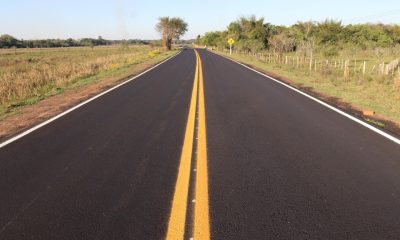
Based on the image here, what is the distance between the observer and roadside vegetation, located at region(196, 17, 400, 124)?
42.4 feet

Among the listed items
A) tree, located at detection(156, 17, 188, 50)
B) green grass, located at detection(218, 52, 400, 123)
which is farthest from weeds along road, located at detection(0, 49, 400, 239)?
tree, located at detection(156, 17, 188, 50)

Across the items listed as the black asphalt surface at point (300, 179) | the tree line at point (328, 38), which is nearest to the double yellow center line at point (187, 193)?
the black asphalt surface at point (300, 179)

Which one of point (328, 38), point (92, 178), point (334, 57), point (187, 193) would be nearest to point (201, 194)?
point (187, 193)

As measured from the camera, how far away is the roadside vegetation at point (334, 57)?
42.4 ft

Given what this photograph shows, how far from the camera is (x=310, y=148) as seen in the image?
235 inches

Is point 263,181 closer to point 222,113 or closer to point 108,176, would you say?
point 108,176

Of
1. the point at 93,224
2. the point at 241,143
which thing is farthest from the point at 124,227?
the point at 241,143

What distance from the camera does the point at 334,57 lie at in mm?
38344

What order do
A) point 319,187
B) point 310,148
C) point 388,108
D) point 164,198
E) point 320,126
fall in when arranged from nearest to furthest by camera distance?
point 164,198, point 319,187, point 310,148, point 320,126, point 388,108

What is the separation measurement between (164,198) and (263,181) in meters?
1.34

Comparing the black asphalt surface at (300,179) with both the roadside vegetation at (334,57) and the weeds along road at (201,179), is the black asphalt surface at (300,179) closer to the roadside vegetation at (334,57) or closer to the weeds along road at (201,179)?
the weeds along road at (201,179)

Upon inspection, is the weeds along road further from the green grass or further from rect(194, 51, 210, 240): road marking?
the green grass

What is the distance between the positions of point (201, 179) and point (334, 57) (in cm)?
3767

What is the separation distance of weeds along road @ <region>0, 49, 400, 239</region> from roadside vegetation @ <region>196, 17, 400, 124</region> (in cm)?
362
